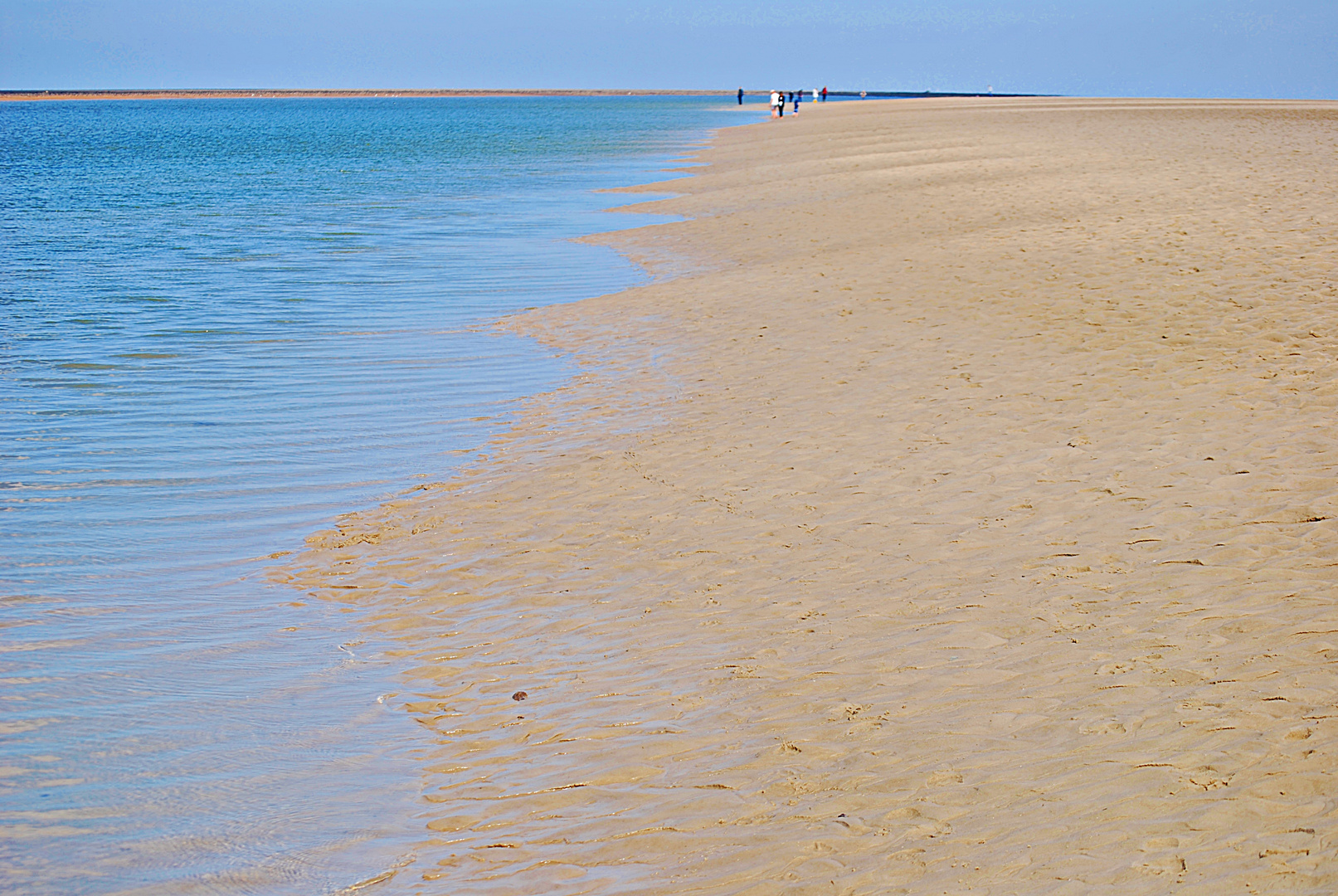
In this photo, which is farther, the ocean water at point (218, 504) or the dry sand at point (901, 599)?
the ocean water at point (218, 504)

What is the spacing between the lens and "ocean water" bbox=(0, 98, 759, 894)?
4.40 m

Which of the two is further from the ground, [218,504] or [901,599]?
[901,599]

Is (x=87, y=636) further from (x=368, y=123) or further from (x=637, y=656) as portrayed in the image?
(x=368, y=123)

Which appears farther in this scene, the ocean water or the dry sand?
the ocean water

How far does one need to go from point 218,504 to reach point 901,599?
4973 millimetres

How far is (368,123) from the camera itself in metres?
108

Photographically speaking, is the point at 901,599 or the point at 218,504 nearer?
the point at 901,599

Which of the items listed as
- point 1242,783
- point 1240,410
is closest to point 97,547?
point 1242,783

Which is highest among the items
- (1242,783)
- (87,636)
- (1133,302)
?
(1133,302)

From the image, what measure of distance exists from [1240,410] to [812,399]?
3254 millimetres

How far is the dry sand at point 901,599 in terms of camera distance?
3.86 metres

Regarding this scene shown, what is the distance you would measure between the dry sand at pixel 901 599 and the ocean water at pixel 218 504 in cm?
48

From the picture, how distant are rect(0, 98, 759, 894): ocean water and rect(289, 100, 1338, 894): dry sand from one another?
18.8 inches

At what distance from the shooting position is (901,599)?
574 centimetres
